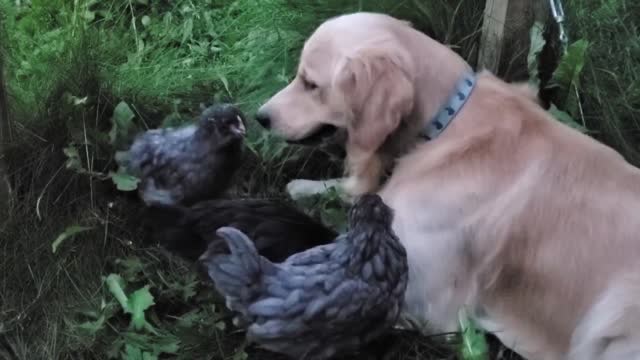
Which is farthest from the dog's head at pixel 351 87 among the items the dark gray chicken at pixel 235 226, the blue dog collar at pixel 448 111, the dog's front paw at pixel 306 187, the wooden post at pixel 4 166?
the wooden post at pixel 4 166

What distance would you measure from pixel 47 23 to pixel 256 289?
245 cm

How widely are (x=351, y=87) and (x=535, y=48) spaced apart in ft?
3.29

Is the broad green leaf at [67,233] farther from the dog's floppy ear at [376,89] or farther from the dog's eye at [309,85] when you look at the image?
the dog's floppy ear at [376,89]

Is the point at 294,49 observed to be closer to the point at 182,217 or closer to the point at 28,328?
the point at 182,217

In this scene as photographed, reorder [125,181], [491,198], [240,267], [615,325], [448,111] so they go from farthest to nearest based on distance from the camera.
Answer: [125,181] < [448,111] < [491,198] < [615,325] < [240,267]

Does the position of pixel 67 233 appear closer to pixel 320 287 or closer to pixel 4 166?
pixel 4 166

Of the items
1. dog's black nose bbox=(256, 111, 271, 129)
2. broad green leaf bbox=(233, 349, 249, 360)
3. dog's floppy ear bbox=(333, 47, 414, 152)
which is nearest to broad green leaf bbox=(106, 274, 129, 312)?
broad green leaf bbox=(233, 349, 249, 360)

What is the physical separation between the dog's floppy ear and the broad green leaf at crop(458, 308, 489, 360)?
67cm

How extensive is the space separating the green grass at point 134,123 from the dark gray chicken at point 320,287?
1.07ft

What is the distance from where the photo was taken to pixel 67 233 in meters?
3.38

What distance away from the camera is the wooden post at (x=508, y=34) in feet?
12.3

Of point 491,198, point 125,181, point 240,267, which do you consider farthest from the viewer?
point 125,181

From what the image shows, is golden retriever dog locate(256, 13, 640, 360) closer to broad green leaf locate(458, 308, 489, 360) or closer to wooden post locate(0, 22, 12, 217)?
broad green leaf locate(458, 308, 489, 360)

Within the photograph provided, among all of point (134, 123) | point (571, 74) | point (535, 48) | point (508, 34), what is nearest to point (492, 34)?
point (508, 34)
